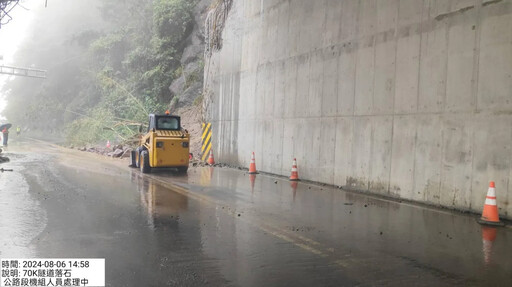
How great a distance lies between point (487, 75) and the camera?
26.0ft

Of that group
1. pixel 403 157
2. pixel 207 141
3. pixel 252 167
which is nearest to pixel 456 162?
pixel 403 157

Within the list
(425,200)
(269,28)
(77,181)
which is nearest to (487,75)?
(425,200)

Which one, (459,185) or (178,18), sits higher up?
(178,18)

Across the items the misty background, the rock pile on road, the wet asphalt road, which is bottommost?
the wet asphalt road

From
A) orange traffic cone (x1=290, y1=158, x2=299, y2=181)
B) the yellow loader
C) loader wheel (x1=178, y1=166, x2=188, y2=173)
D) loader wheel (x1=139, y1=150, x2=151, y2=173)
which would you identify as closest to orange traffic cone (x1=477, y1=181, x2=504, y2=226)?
orange traffic cone (x1=290, y1=158, x2=299, y2=181)

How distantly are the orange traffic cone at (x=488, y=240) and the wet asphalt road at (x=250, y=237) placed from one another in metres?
0.02

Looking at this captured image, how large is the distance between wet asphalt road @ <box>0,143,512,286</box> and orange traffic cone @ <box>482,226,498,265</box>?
0.02m

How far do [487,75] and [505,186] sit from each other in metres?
2.12

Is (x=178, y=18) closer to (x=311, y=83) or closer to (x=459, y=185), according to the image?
(x=311, y=83)

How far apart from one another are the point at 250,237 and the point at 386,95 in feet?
19.6

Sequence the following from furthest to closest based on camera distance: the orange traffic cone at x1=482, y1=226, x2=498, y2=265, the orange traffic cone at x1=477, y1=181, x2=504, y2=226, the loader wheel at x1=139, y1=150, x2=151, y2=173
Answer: the loader wheel at x1=139, y1=150, x2=151, y2=173
the orange traffic cone at x1=477, y1=181, x2=504, y2=226
the orange traffic cone at x1=482, y1=226, x2=498, y2=265

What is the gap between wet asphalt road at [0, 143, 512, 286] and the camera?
4477mm

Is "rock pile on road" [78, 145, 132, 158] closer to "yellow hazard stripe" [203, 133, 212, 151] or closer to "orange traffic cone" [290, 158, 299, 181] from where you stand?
"yellow hazard stripe" [203, 133, 212, 151]

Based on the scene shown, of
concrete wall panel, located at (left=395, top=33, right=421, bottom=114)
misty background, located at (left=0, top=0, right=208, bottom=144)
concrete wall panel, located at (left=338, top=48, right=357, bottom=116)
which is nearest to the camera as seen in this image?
concrete wall panel, located at (left=395, top=33, right=421, bottom=114)
